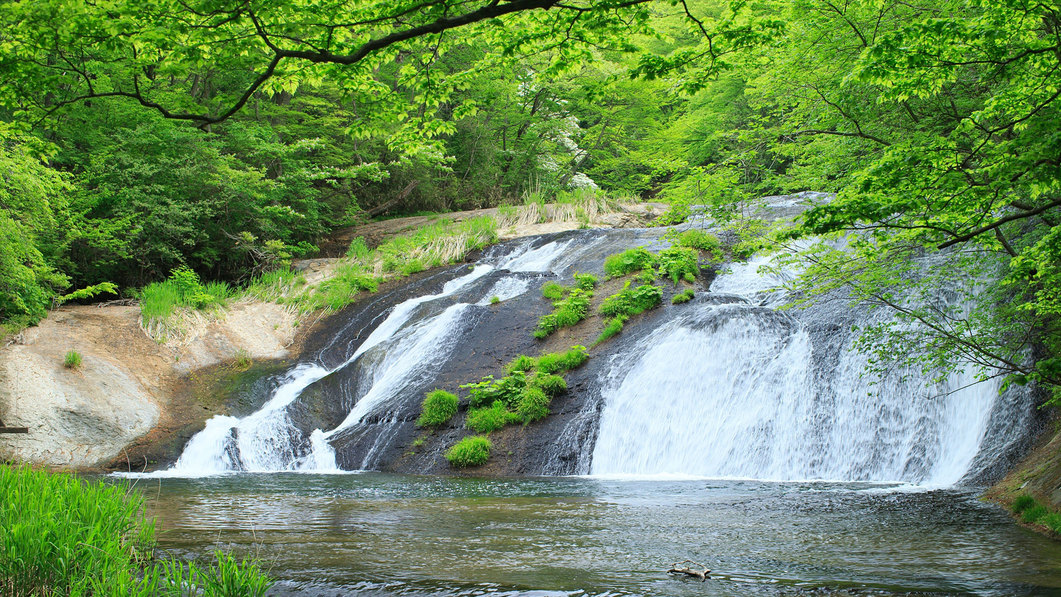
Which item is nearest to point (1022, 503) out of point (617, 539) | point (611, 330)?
point (617, 539)

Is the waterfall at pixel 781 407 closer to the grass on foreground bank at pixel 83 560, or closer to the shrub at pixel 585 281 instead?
the shrub at pixel 585 281

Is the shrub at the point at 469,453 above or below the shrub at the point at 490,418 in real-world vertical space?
below

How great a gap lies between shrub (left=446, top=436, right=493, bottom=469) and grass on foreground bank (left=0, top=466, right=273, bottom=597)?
5917mm

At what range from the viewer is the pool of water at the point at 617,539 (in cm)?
366

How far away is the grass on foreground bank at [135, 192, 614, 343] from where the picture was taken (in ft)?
47.1

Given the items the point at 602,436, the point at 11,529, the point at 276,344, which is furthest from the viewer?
the point at 276,344

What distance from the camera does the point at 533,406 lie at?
1048cm

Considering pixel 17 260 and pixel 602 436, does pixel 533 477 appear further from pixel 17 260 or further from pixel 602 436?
pixel 17 260

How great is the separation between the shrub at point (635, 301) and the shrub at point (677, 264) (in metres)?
0.84

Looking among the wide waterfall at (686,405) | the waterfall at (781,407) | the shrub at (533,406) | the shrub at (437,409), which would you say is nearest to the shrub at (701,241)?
the wide waterfall at (686,405)

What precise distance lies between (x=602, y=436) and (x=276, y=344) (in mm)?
8685

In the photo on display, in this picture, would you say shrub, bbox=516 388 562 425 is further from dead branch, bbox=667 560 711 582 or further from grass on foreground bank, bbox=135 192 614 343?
grass on foreground bank, bbox=135 192 614 343

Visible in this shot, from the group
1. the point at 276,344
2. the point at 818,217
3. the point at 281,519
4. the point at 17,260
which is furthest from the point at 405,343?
the point at 818,217

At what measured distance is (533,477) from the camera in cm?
920
